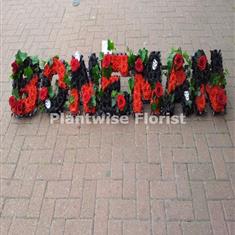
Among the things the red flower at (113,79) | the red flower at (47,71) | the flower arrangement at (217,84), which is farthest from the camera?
the red flower at (47,71)

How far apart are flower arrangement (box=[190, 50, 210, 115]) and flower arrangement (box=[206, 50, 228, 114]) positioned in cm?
7

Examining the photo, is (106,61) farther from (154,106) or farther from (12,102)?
(12,102)

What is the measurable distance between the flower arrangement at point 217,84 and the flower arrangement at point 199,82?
2.6 inches

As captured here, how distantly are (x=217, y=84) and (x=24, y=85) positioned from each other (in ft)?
6.86

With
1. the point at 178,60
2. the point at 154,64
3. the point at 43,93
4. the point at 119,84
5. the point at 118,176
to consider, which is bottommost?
the point at 118,176

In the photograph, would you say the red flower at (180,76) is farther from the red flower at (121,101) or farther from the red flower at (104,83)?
the red flower at (104,83)

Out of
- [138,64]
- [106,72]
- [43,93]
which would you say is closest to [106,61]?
[106,72]

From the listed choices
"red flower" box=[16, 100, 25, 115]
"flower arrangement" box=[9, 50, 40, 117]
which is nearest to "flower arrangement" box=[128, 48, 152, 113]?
"flower arrangement" box=[9, 50, 40, 117]

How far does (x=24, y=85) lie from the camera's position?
3725 millimetres

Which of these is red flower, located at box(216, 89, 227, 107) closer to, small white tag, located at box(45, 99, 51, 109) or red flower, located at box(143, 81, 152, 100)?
red flower, located at box(143, 81, 152, 100)

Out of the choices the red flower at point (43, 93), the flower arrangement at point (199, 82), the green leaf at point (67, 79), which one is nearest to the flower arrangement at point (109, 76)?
the green leaf at point (67, 79)

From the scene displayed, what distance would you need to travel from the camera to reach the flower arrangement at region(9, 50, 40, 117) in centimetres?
362

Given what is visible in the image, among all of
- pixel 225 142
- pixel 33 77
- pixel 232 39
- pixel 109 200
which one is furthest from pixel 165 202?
pixel 232 39

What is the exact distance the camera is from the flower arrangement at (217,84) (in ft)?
11.2
